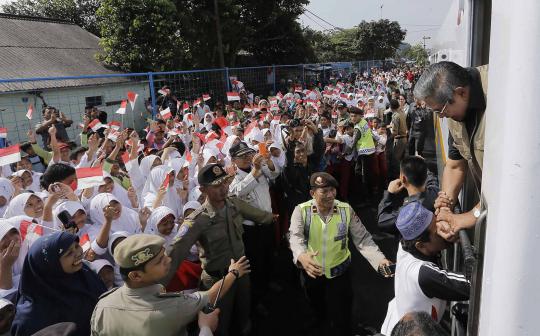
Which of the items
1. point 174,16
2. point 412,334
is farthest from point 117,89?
point 412,334

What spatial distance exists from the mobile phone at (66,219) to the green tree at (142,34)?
39.8ft

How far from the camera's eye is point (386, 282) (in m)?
4.37

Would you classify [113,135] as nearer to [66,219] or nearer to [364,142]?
[66,219]

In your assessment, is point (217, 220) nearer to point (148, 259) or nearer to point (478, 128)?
point (148, 259)

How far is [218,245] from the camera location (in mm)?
3055

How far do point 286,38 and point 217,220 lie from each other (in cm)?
1998

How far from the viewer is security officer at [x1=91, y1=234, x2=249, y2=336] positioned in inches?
73.3

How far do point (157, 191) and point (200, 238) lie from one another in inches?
54.8

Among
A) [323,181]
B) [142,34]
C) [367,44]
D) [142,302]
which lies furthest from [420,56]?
[142,302]

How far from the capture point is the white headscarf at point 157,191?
4.05 meters

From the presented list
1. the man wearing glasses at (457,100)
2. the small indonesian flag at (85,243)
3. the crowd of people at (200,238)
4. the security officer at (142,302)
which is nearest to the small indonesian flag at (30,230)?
the crowd of people at (200,238)

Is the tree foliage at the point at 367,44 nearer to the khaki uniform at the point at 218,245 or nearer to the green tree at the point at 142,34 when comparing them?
the green tree at the point at 142,34

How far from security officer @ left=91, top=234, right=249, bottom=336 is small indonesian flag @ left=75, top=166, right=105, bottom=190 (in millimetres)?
1548

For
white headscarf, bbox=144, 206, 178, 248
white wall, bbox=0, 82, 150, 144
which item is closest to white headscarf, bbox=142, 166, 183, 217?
white headscarf, bbox=144, 206, 178, 248
